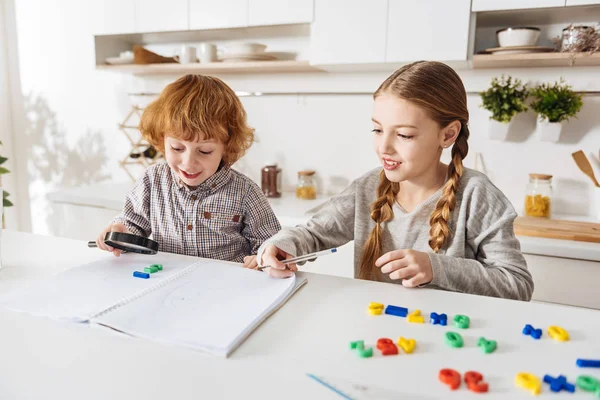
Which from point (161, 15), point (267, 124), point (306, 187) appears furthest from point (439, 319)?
point (161, 15)

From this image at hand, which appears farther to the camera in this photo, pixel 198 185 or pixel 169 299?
pixel 198 185

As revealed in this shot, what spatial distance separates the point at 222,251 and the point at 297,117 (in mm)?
1398

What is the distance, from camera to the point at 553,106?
1.98 meters

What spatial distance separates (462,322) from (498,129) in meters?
1.61

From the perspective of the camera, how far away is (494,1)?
72.1 inches

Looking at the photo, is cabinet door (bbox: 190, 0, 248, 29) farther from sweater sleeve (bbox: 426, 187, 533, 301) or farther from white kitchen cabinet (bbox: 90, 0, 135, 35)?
sweater sleeve (bbox: 426, 187, 533, 301)

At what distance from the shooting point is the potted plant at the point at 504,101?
6.65 feet

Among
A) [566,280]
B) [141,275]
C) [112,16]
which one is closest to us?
[141,275]

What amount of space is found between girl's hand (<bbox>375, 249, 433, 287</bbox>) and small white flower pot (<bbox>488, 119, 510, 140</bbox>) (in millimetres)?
1428

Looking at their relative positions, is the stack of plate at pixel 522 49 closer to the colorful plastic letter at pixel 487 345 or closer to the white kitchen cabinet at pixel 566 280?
the white kitchen cabinet at pixel 566 280

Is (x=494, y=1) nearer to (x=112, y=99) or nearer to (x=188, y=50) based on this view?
(x=188, y=50)

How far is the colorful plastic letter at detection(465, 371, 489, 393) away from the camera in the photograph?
1.79 feet

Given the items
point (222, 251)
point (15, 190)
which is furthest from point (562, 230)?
point (15, 190)

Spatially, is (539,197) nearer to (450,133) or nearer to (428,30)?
(428,30)
